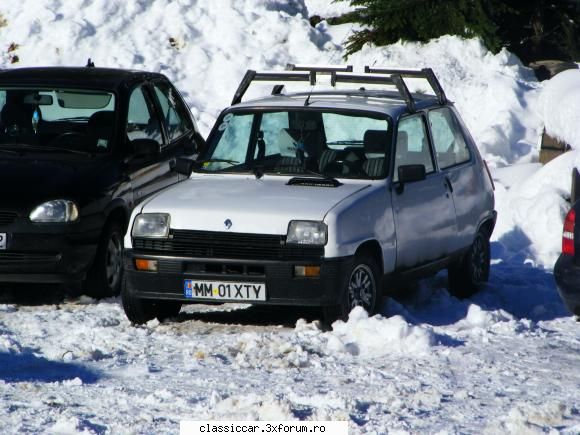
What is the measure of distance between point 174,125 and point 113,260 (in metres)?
1.76

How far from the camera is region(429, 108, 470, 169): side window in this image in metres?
10.8

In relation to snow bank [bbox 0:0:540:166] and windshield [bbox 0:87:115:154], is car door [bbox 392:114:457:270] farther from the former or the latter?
snow bank [bbox 0:0:540:166]

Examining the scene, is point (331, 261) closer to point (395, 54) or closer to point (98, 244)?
point (98, 244)

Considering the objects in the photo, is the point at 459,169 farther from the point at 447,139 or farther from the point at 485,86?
the point at 485,86

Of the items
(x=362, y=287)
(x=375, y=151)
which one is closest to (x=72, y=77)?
(x=375, y=151)

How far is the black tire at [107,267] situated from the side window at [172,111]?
1.41m

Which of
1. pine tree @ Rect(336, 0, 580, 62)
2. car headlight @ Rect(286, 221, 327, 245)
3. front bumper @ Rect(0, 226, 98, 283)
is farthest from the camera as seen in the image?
pine tree @ Rect(336, 0, 580, 62)

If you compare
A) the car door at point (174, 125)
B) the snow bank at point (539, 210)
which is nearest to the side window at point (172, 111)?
the car door at point (174, 125)

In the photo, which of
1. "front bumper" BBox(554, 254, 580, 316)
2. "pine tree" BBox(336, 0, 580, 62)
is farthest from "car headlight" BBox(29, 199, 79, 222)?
"pine tree" BBox(336, 0, 580, 62)

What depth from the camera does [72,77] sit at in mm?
11430

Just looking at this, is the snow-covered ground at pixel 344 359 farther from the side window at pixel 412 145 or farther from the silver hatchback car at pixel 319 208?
the side window at pixel 412 145

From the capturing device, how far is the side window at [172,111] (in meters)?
11.8

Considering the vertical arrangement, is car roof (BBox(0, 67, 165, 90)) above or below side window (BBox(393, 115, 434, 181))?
above

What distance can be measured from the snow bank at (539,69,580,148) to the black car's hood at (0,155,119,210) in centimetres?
524
